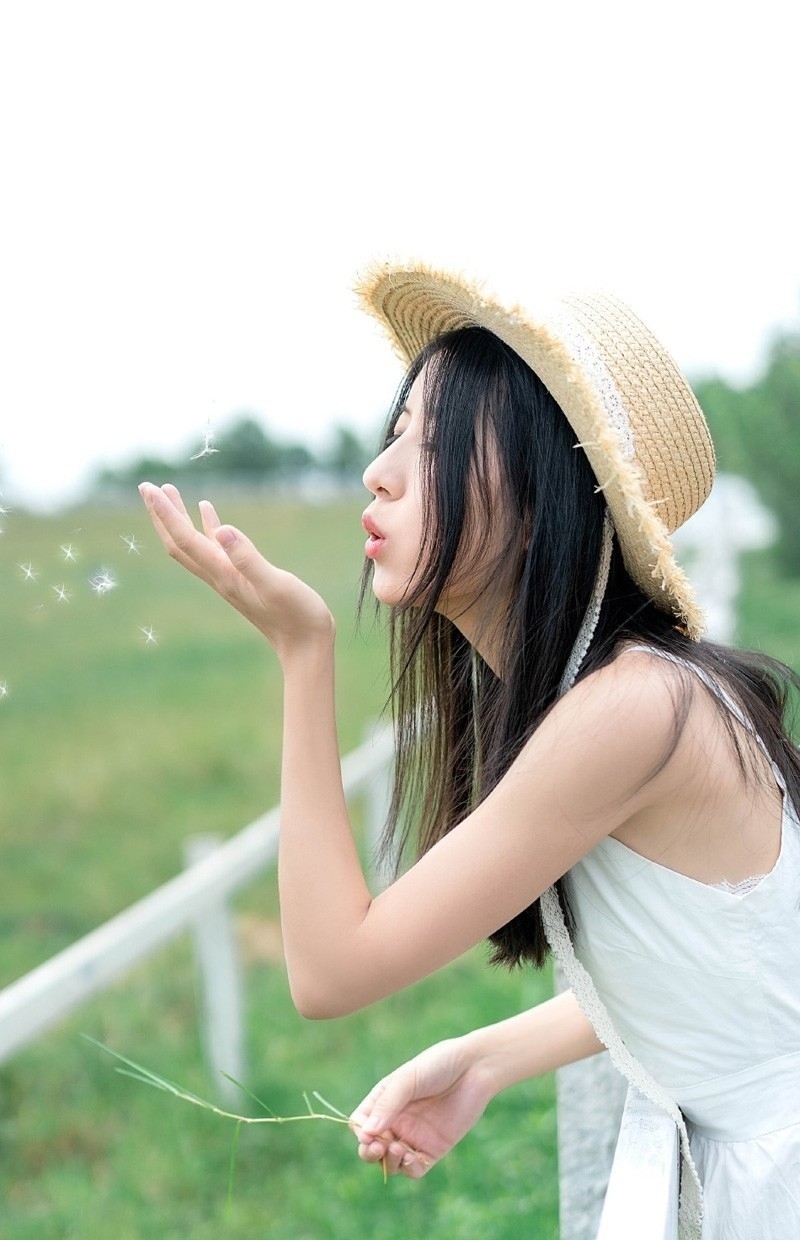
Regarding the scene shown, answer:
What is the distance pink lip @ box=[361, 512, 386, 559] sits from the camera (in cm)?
163

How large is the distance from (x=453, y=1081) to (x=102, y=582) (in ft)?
2.73

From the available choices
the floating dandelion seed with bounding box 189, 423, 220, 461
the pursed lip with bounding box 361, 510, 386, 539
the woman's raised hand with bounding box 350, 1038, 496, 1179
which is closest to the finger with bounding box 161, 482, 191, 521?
the floating dandelion seed with bounding box 189, 423, 220, 461

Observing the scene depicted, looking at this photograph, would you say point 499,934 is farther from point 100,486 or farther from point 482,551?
point 100,486

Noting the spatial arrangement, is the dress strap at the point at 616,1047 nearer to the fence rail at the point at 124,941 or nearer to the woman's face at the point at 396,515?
the woman's face at the point at 396,515

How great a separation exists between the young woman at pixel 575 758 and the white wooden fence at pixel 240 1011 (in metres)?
0.15

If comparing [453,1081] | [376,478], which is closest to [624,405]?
[376,478]

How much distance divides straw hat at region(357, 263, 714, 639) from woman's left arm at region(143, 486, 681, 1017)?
0.15 meters

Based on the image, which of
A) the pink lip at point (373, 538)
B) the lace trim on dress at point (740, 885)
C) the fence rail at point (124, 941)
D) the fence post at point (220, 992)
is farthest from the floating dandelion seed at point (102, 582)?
the fence post at point (220, 992)

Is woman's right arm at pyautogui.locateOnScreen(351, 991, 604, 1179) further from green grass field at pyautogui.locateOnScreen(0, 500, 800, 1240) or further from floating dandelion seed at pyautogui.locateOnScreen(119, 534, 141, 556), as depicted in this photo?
floating dandelion seed at pyautogui.locateOnScreen(119, 534, 141, 556)

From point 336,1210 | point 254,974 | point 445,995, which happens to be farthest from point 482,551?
point 254,974

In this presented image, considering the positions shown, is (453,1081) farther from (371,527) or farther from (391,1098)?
(371,527)

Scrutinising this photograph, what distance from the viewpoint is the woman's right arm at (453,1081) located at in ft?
5.50

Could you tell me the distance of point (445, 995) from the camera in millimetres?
4586

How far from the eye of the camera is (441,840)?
1.44 metres
